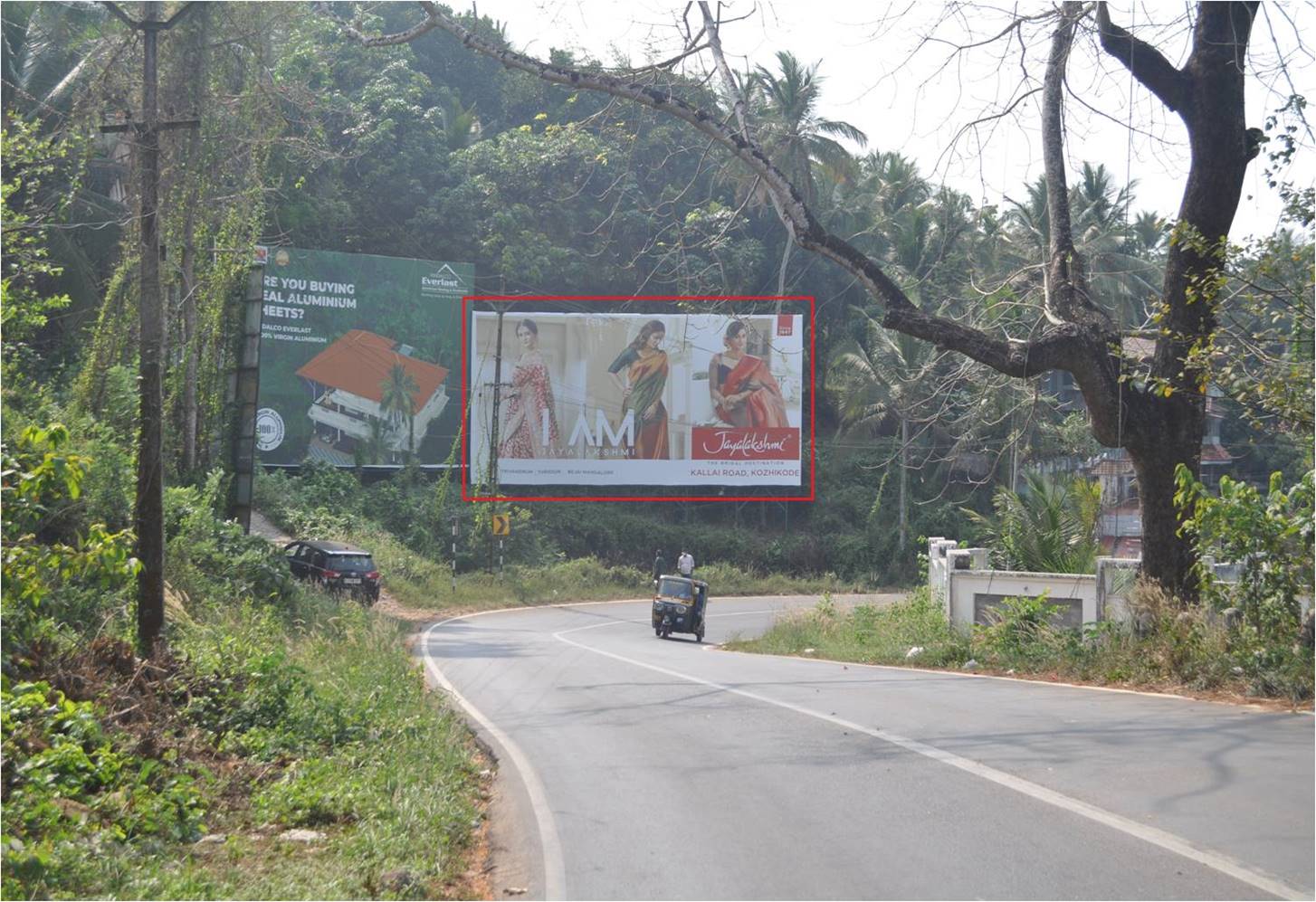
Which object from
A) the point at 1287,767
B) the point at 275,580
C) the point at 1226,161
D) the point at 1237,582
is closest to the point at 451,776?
the point at 1287,767

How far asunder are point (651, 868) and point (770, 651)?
1703cm

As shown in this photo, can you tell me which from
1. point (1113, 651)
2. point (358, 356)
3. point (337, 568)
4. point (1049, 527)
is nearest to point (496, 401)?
point (358, 356)

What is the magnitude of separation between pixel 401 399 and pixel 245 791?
118ft

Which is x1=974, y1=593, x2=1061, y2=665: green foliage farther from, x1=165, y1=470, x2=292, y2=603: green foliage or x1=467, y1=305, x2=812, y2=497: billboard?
x1=467, y1=305, x2=812, y2=497: billboard

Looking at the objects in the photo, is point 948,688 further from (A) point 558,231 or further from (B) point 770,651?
(A) point 558,231

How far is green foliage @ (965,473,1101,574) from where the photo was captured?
18922 millimetres

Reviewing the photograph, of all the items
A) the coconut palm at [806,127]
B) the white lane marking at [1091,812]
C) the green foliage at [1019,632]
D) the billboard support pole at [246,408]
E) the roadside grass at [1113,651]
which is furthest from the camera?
the coconut palm at [806,127]

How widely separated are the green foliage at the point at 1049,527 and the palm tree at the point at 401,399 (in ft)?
89.5

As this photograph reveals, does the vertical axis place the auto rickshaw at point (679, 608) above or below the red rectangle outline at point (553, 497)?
below

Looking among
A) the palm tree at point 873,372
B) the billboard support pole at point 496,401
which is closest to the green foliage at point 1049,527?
the palm tree at point 873,372

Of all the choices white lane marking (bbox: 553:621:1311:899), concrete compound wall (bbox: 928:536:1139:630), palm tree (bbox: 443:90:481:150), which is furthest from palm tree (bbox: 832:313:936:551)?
white lane marking (bbox: 553:621:1311:899)

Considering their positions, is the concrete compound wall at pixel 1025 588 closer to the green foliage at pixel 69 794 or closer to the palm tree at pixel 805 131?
the green foliage at pixel 69 794

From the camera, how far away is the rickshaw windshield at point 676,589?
97.3 ft

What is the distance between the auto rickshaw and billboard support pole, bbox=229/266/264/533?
9920mm
